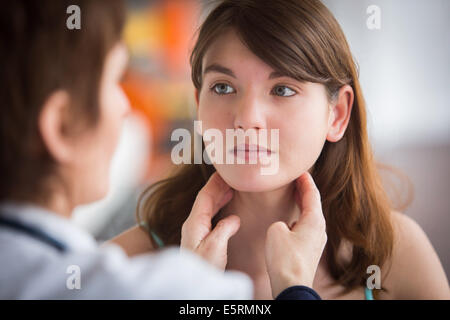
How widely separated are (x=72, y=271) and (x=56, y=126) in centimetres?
14

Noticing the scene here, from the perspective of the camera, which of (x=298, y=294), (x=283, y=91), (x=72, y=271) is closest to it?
(x=72, y=271)

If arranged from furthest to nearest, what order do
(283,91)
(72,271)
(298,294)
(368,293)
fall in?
(368,293) < (283,91) < (298,294) < (72,271)

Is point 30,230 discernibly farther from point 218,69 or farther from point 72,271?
point 218,69

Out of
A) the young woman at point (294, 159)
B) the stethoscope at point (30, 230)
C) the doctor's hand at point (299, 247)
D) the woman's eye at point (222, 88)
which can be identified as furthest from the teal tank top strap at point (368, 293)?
the stethoscope at point (30, 230)

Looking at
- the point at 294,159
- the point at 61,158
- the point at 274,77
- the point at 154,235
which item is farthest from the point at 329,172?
the point at 61,158

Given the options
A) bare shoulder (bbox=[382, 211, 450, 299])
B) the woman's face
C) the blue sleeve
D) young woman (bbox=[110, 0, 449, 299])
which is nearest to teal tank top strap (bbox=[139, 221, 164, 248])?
young woman (bbox=[110, 0, 449, 299])

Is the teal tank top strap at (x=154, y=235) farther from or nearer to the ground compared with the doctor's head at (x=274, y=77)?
nearer to the ground

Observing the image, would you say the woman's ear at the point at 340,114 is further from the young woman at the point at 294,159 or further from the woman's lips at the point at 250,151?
the woman's lips at the point at 250,151

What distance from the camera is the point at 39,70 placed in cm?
45

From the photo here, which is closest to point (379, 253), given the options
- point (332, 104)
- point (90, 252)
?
point (332, 104)

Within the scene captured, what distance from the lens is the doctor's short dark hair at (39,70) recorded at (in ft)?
1.46

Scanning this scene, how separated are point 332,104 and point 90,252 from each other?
43 centimetres

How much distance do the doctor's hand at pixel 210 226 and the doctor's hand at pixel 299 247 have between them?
63 millimetres

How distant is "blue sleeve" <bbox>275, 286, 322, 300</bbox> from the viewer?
56 cm
